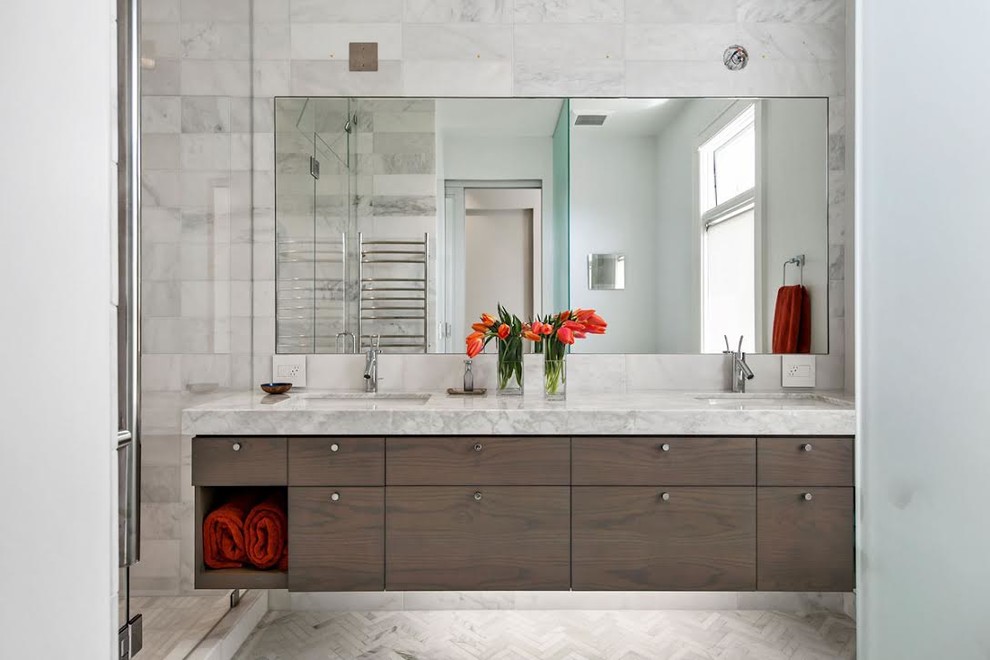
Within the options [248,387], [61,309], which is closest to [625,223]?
[248,387]

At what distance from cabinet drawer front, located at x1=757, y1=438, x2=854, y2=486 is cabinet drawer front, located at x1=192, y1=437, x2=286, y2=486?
143 cm

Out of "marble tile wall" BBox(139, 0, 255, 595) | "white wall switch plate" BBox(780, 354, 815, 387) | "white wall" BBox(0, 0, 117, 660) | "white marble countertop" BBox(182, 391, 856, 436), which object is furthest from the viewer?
"white wall switch plate" BBox(780, 354, 815, 387)

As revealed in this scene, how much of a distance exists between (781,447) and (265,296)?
1872 mm

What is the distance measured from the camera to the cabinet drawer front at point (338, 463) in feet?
5.73

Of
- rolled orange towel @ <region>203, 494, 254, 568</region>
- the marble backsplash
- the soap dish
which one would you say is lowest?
rolled orange towel @ <region>203, 494, 254, 568</region>

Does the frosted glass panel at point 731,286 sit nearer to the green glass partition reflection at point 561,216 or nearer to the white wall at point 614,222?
the white wall at point 614,222

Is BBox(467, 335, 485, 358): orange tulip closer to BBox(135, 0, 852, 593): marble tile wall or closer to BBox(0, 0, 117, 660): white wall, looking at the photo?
BBox(135, 0, 852, 593): marble tile wall

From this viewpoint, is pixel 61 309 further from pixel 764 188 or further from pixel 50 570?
pixel 764 188

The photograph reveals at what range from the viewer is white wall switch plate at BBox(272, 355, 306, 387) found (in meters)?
2.26

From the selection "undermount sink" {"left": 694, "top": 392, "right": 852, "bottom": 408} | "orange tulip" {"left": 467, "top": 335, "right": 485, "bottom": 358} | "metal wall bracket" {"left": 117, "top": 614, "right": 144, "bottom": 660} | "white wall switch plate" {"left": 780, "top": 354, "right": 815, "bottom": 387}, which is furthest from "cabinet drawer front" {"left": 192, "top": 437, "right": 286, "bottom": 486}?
"white wall switch plate" {"left": 780, "top": 354, "right": 815, "bottom": 387}

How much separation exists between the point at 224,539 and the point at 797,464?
5.69ft

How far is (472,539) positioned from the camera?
1.74m

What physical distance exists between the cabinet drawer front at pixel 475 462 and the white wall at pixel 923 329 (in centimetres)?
143

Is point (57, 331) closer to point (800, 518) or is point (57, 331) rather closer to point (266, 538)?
point (266, 538)
